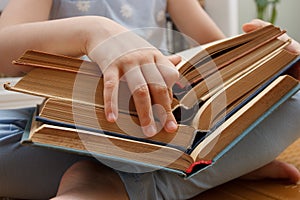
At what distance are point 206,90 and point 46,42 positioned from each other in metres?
0.23

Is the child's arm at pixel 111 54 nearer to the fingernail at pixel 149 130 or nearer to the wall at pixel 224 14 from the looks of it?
the fingernail at pixel 149 130

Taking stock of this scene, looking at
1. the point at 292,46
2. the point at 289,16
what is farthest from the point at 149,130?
the point at 289,16

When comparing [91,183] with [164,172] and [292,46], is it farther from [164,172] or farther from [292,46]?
[292,46]

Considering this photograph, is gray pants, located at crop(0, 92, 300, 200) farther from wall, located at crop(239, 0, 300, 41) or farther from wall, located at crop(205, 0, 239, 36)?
wall, located at crop(239, 0, 300, 41)

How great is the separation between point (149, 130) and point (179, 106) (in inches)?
3.0

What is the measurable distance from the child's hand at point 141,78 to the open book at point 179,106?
15 millimetres

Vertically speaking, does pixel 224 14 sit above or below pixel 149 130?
below

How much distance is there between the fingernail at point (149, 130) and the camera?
0.47 meters

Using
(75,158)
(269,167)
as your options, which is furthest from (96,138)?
(269,167)

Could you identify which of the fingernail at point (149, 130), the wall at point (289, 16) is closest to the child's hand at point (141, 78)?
the fingernail at point (149, 130)

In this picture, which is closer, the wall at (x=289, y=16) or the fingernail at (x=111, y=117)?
the fingernail at (x=111, y=117)

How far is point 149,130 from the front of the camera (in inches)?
18.4

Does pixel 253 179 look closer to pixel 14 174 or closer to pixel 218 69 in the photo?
pixel 218 69

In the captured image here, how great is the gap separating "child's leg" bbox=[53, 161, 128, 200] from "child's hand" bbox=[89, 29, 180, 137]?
0.12m
